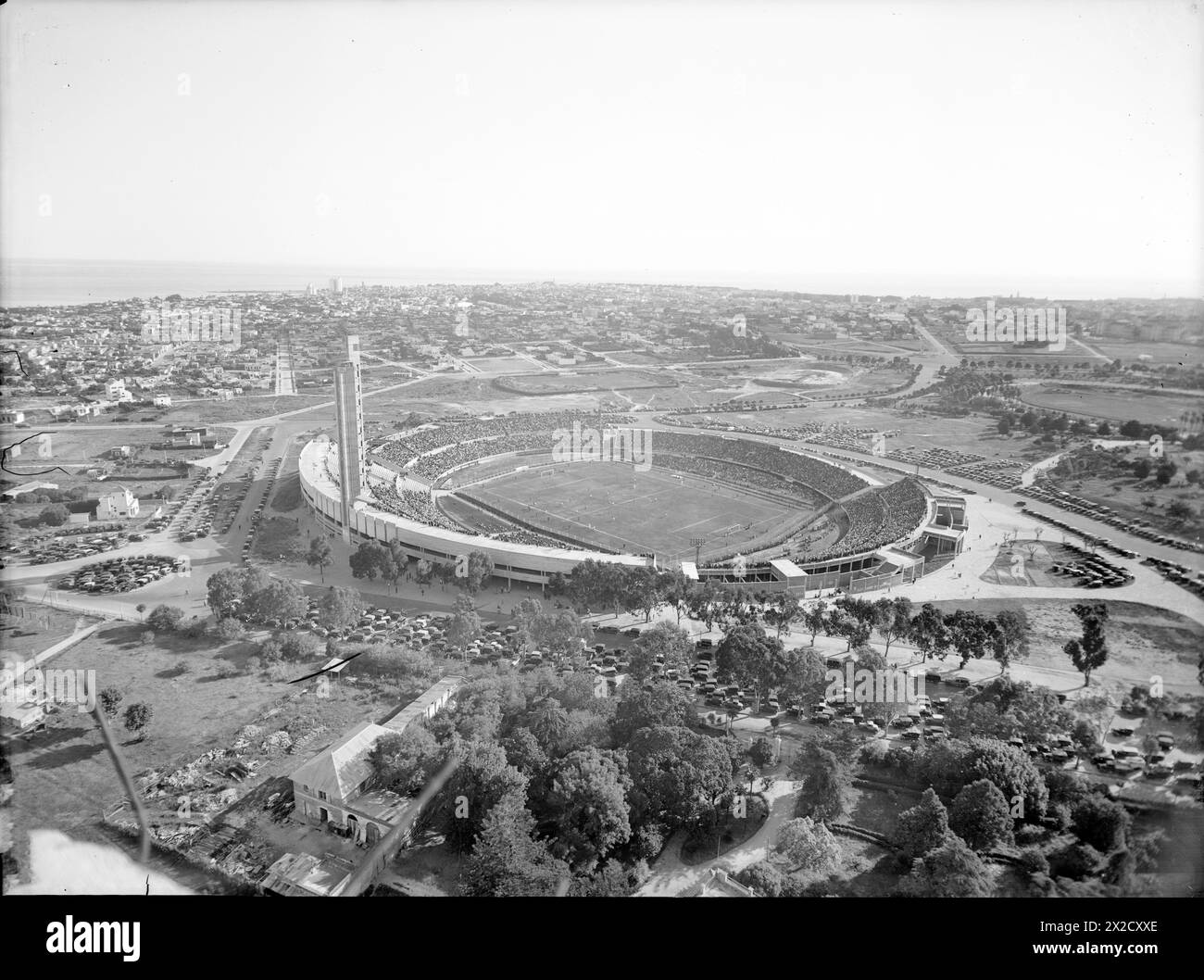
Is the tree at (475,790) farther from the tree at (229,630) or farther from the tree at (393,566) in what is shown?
the tree at (393,566)

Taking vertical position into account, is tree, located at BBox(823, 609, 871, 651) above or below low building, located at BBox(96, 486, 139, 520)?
below

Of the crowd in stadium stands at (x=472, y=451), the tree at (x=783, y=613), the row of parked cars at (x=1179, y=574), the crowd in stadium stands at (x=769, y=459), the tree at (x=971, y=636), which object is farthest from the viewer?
the crowd in stadium stands at (x=472, y=451)

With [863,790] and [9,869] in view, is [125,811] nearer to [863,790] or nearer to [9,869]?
[9,869]

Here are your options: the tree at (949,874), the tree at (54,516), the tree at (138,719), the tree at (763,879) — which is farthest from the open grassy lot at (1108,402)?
the tree at (54,516)

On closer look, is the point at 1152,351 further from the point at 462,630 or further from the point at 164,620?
the point at 164,620

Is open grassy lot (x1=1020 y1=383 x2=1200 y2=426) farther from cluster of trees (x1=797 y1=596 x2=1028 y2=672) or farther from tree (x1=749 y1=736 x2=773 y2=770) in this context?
tree (x1=749 y1=736 x2=773 y2=770)

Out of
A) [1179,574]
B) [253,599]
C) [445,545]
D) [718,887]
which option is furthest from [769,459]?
[718,887]

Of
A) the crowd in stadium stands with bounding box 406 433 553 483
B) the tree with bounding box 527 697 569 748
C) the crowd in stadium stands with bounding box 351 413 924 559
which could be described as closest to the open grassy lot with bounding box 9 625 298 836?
the tree with bounding box 527 697 569 748
